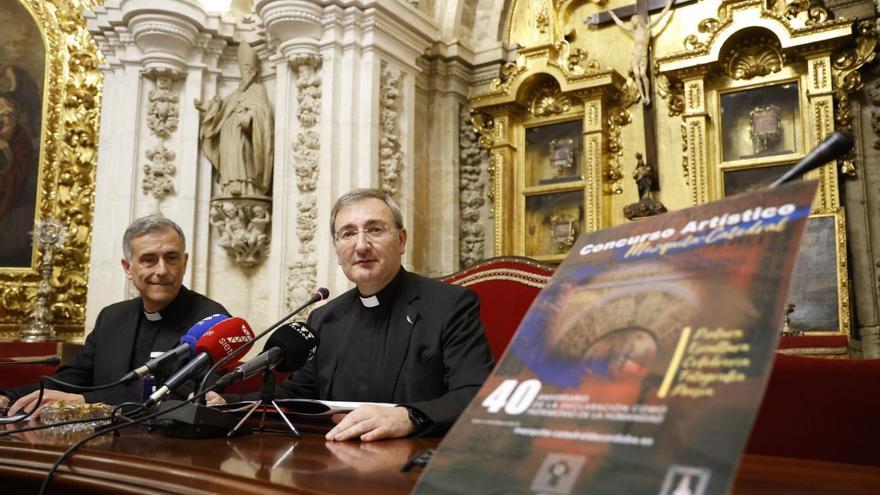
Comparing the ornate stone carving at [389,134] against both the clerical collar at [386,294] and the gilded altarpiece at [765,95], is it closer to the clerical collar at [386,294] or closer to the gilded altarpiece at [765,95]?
the gilded altarpiece at [765,95]

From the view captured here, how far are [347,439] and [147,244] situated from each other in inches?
84.0

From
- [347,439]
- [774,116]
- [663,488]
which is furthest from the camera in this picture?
[774,116]

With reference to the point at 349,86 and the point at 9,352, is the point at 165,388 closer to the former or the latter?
the point at 349,86

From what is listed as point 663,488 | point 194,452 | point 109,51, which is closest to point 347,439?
point 194,452

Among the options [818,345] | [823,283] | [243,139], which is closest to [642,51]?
[823,283]

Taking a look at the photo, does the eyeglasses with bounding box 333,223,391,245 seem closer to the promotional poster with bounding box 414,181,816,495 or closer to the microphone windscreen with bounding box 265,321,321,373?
the microphone windscreen with bounding box 265,321,321,373

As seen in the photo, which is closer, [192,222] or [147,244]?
[147,244]

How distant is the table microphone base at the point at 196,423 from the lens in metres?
1.75

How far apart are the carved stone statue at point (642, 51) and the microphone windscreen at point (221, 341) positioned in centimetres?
522

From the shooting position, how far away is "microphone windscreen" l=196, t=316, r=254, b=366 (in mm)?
1957

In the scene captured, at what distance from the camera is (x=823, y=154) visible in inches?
38.9

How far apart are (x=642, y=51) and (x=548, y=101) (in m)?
0.99

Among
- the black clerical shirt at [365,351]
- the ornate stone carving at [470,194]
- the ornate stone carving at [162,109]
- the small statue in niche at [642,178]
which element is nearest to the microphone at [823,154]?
the black clerical shirt at [365,351]

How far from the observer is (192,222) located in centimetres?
699
